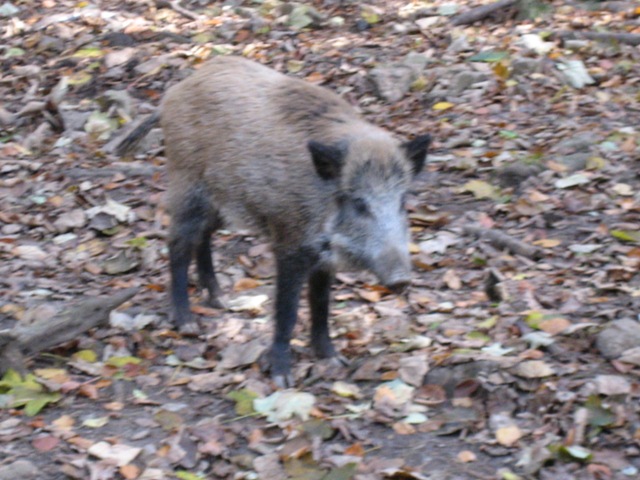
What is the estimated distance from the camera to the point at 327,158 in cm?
460

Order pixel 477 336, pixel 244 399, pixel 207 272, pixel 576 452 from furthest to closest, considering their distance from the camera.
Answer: pixel 207 272 → pixel 477 336 → pixel 244 399 → pixel 576 452

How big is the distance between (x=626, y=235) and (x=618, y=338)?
58.8 inches

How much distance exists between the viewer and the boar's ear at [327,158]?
15.0 feet

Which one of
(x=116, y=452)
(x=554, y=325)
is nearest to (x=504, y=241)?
(x=554, y=325)

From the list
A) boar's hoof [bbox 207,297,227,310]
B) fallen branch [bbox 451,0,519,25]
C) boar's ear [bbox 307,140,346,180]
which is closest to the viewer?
boar's ear [bbox 307,140,346,180]

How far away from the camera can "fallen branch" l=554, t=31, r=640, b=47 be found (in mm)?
8625

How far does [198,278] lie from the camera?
597 cm

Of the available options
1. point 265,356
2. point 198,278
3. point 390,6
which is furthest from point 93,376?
point 390,6

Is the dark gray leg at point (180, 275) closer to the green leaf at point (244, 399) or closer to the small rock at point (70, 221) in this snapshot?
the green leaf at point (244, 399)

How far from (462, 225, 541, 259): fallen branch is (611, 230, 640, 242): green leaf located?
49 centimetres

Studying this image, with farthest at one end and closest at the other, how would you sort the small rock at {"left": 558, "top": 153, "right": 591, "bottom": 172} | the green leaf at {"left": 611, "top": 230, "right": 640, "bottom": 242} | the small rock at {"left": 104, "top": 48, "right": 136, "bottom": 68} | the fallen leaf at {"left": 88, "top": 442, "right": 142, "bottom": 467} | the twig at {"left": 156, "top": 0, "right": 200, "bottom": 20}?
the twig at {"left": 156, "top": 0, "right": 200, "bottom": 20}, the small rock at {"left": 104, "top": 48, "right": 136, "bottom": 68}, the small rock at {"left": 558, "top": 153, "right": 591, "bottom": 172}, the green leaf at {"left": 611, "top": 230, "right": 640, "bottom": 242}, the fallen leaf at {"left": 88, "top": 442, "right": 142, "bottom": 467}

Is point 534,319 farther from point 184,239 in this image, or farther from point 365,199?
point 184,239

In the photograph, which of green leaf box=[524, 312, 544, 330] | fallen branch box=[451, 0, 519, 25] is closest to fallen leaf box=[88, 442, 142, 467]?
green leaf box=[524, 312, 544, 330]

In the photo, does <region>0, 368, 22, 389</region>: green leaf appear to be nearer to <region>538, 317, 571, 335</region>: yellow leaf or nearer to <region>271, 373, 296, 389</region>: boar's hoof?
<region>271, 373, 296, 389</region>: boar's hoof
